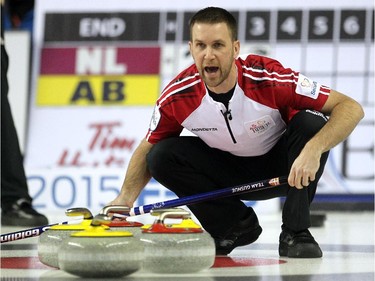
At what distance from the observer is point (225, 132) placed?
3381 mm

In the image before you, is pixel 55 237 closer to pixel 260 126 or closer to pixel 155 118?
pixel 155 118

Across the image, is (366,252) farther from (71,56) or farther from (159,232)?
(71,56)

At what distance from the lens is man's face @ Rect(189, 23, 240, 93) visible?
122 inches

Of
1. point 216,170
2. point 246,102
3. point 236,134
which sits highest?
point 246,102

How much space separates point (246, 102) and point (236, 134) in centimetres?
14

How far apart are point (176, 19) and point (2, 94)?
3188 mm

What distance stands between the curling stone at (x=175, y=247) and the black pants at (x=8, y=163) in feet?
8.23

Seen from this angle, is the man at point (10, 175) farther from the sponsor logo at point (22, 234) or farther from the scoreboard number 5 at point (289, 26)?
the scoreboard number 5 at point (289, 26)

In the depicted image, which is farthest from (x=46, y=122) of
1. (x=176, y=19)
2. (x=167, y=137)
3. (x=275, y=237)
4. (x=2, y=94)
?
(x=167, y=137)

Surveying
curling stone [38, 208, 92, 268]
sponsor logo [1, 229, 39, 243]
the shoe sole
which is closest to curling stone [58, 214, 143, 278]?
curling stone [38, 208, 92, 268]

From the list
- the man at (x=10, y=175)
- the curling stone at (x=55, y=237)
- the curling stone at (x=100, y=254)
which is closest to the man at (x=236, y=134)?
the curling stone at (x=55, y=237)

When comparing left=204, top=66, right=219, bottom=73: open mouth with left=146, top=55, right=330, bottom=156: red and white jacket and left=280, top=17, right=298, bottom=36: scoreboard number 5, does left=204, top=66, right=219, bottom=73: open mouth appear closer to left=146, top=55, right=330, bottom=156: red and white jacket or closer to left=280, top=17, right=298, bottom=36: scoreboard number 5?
left=146, top=55, right=330, bottom=156: red and white jacket

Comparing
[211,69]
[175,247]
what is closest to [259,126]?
[211,69]

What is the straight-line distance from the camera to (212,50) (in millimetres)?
3109
